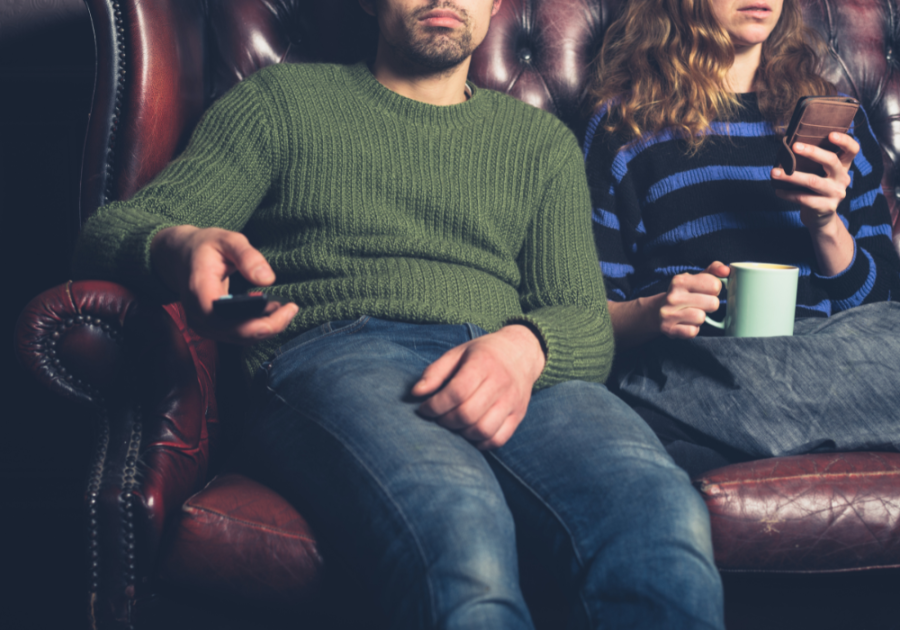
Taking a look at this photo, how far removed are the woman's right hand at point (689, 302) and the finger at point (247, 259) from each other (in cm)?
63

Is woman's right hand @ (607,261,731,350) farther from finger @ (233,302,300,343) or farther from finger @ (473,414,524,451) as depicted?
finger @ (233,302,300,343)

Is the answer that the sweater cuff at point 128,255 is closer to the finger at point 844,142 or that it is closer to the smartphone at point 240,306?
the smartphone at point 240,306

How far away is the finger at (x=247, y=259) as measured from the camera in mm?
646

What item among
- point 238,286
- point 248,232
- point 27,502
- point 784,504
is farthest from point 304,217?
point 27,502

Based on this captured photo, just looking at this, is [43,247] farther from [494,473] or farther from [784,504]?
[784,504]

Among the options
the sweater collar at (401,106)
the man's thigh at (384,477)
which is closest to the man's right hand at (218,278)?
the man's thigh at (384,477)

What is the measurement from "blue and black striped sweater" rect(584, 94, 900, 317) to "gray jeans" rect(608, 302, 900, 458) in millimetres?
237

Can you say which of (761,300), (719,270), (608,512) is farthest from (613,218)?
(608,512)

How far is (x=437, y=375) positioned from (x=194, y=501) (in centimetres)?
34

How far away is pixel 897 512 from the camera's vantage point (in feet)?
2.62

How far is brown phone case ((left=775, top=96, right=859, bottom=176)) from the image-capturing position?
3.14ft

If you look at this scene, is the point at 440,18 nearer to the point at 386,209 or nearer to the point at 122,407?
the point at 386,209

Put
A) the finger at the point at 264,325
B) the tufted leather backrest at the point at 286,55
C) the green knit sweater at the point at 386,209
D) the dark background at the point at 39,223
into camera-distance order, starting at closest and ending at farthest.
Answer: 1. the finger at the point at 264,325
2. the green knit sweater at the point at 386,209
3. the tufted leather backrest at the point at 286,55
4. the dark background at the point at 39,223

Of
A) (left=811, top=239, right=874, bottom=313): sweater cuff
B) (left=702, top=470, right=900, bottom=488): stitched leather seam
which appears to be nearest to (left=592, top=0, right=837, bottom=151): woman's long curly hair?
(left=811, top=239, right=874, bottom=313): sweater cuff
